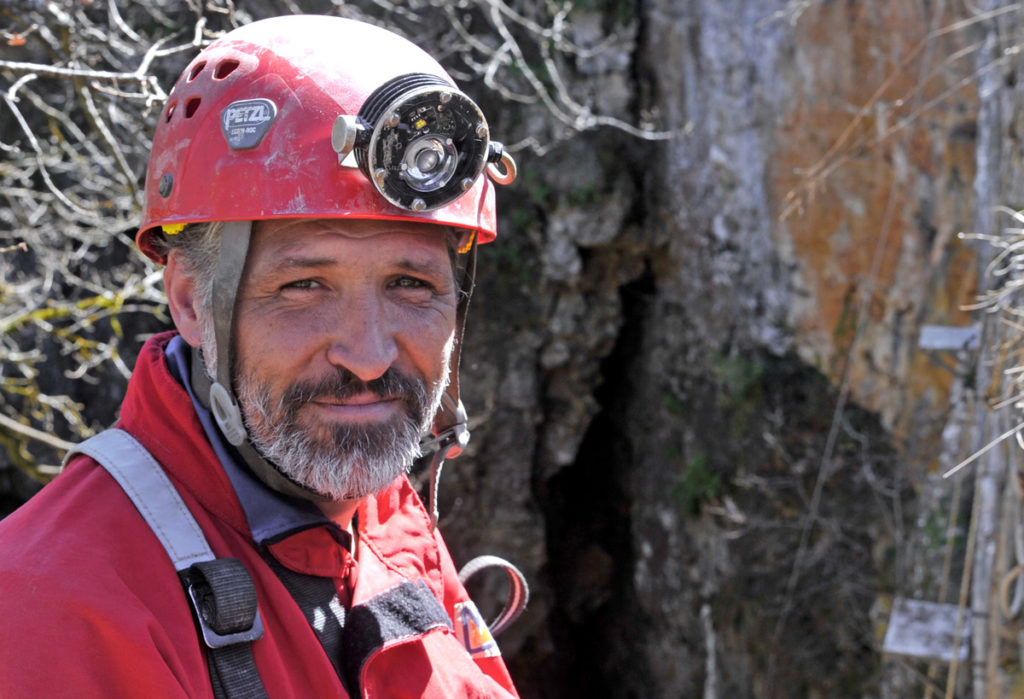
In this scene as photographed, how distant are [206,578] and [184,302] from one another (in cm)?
51

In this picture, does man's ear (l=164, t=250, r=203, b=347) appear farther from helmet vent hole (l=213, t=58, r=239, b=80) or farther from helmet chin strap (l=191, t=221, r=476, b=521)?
helmet vent hole (l=213, t=58, r=239, b=80)

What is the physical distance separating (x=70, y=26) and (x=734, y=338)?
501 centimetres

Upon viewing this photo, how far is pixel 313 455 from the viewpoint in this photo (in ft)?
4.34

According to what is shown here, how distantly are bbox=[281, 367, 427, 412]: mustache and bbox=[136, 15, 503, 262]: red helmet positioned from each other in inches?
9.1

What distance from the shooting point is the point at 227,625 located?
3.48 feet

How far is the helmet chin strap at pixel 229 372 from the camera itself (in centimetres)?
129

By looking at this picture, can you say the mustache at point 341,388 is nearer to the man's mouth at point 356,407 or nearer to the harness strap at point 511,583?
the man's mouth at point 356,407

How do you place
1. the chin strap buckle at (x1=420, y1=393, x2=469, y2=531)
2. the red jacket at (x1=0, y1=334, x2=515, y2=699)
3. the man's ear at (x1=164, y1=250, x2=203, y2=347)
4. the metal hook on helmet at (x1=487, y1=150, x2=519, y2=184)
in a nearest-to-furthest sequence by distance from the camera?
the red jacket at (x1=0, y1=334, x2=515, y2=699) → the man's ear at (x1=164, y1=250, x2=203, y2=347) → the metal hook on helmet at (x1=487, y1=150, x2=519, y2=184) → the chin strap buckle at (x1=420, y1=393, x2=469, y2=531)

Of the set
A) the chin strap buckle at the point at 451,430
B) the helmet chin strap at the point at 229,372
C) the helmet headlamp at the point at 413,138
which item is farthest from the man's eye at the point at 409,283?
the chin strap buckle at the point at 451,430

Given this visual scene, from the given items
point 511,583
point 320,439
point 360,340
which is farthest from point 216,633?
point 511,583

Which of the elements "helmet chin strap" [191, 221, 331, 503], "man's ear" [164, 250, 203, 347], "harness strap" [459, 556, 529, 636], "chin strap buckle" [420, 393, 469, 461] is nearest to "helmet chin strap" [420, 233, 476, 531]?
"chin strap buckle" [420, 393, 469, 461]

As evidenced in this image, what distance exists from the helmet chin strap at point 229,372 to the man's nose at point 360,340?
6.1 inches

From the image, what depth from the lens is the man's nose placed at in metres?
1.29

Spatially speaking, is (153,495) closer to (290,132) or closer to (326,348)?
(326,348)
